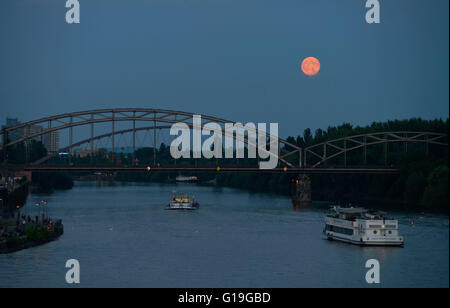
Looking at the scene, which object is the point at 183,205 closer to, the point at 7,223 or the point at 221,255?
the point at 7,223

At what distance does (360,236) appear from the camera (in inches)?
2229

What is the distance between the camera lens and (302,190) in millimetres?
106812

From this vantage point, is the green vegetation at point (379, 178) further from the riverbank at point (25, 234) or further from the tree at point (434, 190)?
the riverbank at point (25, 234)

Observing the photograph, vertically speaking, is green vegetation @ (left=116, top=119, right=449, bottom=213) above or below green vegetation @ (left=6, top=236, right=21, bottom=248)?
above

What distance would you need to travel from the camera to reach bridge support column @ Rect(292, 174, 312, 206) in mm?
105819

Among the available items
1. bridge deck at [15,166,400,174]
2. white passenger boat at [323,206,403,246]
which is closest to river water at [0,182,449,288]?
white passenger boat at [323,206,403,246]

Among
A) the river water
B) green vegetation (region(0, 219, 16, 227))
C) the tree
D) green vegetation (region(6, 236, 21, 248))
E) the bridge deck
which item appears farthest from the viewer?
the bridge deck

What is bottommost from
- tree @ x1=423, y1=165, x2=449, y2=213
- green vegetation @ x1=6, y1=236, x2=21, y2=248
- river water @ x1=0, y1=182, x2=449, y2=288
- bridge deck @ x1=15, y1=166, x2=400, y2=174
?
river water @ x1=0, y1=182, x2=449, y2=288

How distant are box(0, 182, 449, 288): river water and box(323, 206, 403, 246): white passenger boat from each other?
3.20 feet

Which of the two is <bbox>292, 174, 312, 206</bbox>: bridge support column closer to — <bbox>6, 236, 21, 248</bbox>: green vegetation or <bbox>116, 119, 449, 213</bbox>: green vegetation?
<bbox>116, 119, 449, 213</bbox>: green vegetation

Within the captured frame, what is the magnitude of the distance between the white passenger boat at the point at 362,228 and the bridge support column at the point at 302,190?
43.6 meters

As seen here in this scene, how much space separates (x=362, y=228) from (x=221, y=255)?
11.9 metres

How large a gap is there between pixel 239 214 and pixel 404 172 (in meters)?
26.5
